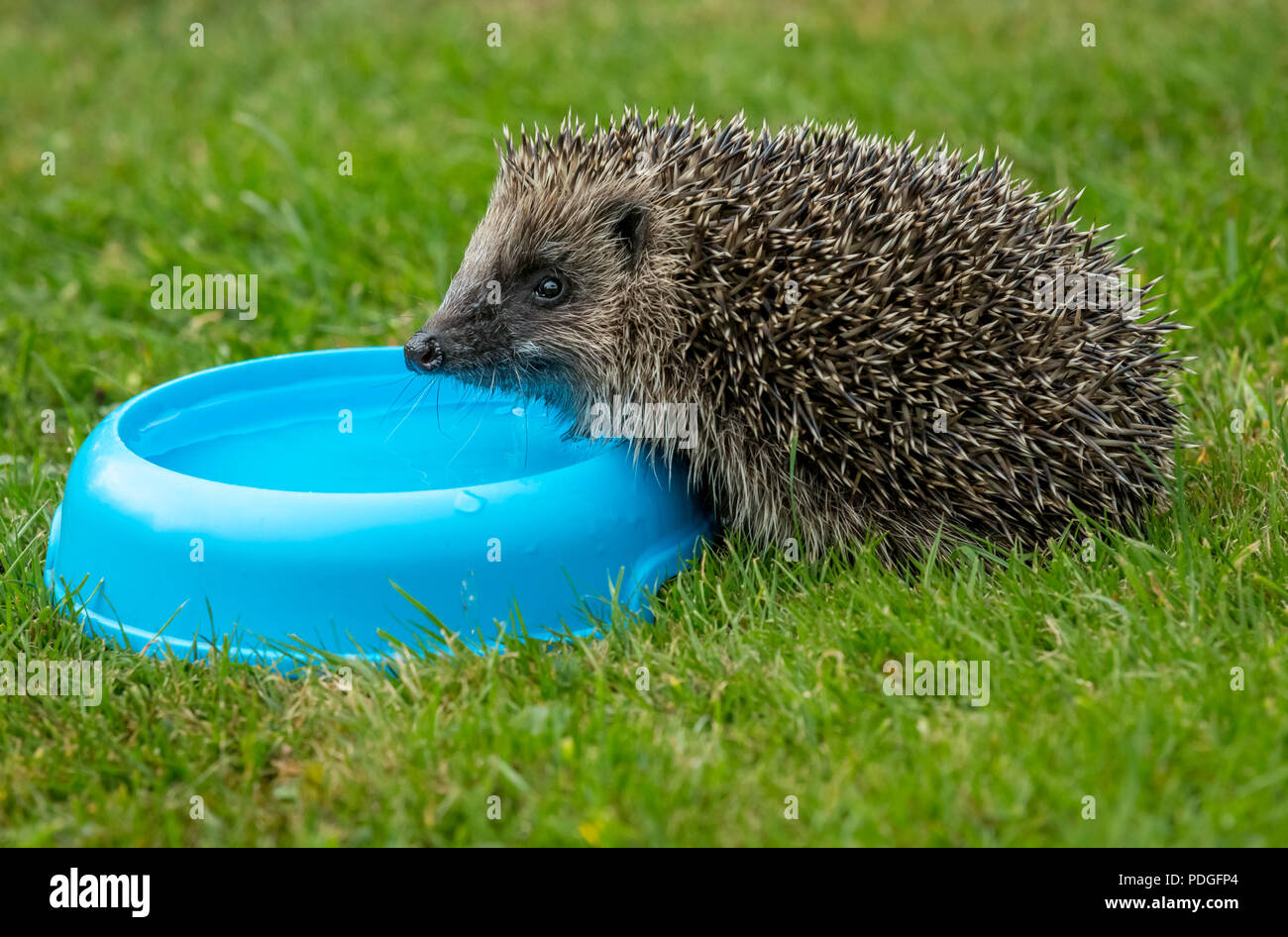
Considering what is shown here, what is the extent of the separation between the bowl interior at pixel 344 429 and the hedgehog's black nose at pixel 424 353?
532 millimetres

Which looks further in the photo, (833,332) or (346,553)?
(833,332)

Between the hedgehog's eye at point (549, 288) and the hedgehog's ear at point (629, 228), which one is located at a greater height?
the hedgehog's ear at point (629, 228)

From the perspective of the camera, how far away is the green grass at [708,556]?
9.71ft

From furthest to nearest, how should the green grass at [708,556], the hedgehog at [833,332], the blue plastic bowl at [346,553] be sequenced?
the hedgehog at [833,332] → the blue plastic bowl at [346,553] → the green grass at [708,556]

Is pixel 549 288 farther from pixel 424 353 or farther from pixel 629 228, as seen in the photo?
pixel 424 353

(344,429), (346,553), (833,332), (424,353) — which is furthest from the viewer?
(344,429)

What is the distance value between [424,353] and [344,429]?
2.84 ft

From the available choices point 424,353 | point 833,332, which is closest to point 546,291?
point 424,353

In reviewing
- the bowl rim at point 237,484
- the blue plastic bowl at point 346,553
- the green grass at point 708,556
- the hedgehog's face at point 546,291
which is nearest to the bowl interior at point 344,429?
the bowl rim at point 237,484

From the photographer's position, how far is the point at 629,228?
13.6ft

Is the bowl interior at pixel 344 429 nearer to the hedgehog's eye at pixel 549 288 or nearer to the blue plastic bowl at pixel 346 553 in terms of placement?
the blue plastic bowl at pixel 346 553

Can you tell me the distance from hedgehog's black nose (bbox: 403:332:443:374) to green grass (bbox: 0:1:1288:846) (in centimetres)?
100

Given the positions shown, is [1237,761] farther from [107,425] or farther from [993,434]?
[107,425]
